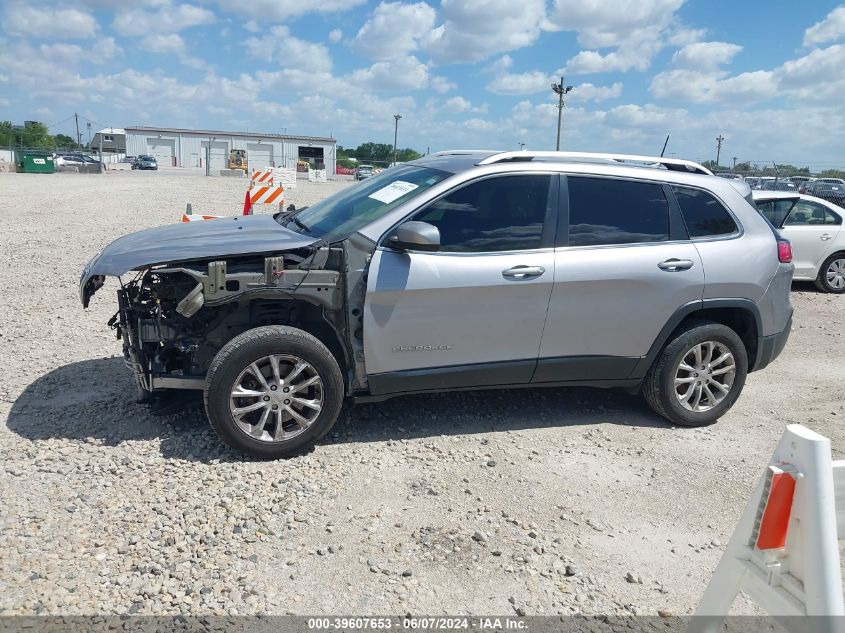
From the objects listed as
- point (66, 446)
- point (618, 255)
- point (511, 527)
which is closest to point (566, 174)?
point (618, 255)

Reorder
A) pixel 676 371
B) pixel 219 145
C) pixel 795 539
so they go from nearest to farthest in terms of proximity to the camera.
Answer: pixel 795 539 → pixel 676 371 → pixel 219 145

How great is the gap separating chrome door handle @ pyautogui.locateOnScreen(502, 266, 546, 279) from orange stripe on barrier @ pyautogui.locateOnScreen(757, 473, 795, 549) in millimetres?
2424

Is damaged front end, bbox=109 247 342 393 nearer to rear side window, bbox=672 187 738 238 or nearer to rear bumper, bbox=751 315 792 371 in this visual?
rear side window, bbox=672 187 738 238

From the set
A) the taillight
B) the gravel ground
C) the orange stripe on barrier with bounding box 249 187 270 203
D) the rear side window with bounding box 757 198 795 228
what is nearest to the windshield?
the gravel ground

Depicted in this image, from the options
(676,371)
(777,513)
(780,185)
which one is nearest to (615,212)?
(676,371)

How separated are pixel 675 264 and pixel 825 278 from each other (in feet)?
26.0

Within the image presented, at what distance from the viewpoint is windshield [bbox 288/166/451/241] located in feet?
15.1

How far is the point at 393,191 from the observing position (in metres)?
4.88

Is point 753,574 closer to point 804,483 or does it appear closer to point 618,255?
point 804,483

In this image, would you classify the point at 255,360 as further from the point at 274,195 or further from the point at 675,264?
the point at 274,195

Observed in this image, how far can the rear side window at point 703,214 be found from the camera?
5.10m

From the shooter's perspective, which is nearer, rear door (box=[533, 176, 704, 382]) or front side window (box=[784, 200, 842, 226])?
rear door (box=[533, 176, 704, 382])

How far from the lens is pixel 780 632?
3.07m

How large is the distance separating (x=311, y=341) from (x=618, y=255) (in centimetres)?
216
